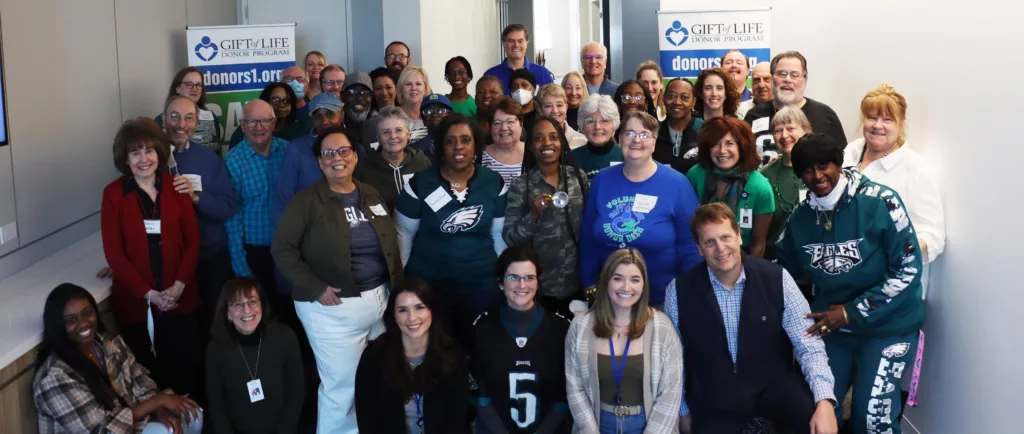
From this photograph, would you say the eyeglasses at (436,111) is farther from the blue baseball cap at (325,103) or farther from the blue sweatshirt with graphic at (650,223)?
the blue sweatshirt with graphic at (650,223)

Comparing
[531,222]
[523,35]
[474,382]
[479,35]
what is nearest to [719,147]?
[531,222]

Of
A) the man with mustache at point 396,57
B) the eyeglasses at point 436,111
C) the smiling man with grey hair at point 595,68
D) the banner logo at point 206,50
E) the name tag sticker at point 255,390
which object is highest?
the banner logo at point 206,50

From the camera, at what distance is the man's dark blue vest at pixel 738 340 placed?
10.9ft

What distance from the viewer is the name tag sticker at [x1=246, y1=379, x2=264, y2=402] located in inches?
148

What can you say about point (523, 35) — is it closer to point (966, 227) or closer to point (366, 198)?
point (366, 198)

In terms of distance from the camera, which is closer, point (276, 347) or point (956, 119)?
point (956, 119)

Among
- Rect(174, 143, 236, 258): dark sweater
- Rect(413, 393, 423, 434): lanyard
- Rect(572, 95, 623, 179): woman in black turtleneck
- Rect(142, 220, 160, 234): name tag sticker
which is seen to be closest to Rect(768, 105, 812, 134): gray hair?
Rect(572, 95, 623, 179): woman in black turtleneck

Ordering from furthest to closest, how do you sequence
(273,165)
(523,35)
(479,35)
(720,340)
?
(479,35) → (523,35) → (273,165) → (720,340)

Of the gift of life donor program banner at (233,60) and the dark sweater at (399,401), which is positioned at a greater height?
the gift of life donor program banner at (233,60)

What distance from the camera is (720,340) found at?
3.36 m

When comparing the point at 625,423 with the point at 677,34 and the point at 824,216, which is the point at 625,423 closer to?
the point at 824,216

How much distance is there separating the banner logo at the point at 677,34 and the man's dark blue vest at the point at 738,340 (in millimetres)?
3546

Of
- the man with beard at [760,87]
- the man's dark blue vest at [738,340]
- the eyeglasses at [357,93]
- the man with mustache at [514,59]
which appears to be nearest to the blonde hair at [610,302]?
the man's dark blue vest at [738,340]

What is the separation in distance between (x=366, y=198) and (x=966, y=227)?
2435mm
